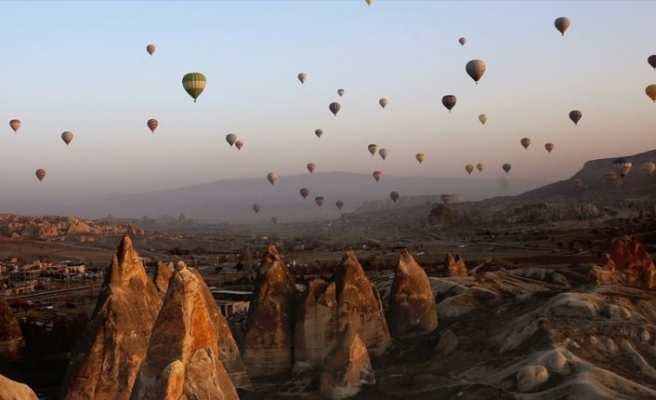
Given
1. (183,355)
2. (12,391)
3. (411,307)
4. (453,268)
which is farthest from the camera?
(453,268)

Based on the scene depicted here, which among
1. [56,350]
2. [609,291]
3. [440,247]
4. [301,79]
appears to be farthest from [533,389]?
[440,247]

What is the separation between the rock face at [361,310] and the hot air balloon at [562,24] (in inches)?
1922

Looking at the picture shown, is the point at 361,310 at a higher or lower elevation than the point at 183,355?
lower

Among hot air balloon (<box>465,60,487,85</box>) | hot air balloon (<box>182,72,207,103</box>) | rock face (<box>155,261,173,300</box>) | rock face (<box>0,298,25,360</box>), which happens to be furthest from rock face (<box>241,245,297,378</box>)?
hot air balloon (<box>465,60,487,85</box>)

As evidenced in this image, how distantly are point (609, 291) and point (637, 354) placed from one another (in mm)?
5283

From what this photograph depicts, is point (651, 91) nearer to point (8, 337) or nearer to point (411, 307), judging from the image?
point (411, 307)

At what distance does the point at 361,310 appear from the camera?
30.8m

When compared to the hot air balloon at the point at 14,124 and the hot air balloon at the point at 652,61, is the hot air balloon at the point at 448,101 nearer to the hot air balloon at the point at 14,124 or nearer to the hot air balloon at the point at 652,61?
the hot air balloon at the point at 652,61

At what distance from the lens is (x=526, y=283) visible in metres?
42.2

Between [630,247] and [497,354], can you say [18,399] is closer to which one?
[497,354]

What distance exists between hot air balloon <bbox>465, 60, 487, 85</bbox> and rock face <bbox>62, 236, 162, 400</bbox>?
50.8 metres

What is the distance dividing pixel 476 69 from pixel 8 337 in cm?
5073

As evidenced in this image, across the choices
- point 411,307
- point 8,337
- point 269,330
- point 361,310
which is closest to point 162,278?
point 269,330

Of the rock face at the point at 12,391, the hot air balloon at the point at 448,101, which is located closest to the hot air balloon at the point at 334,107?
the hot air balloon at the point at 448,101
